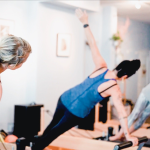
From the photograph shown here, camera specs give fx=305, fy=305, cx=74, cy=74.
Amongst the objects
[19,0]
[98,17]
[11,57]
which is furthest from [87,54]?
[11,57]

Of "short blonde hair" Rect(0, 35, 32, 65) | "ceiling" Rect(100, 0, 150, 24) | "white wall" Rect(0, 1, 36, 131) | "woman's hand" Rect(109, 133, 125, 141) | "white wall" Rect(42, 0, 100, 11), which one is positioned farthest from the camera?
"white wall" Rect(42, 0, 100, 11)

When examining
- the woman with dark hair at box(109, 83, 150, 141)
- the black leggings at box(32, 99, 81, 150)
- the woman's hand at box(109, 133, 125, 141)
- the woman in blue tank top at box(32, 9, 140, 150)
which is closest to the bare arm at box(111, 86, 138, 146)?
the woman in blue tank top at box(32, 9, 140, 150)

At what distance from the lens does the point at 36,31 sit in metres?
5.23

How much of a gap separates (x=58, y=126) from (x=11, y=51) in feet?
4.22

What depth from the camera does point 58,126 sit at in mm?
2826

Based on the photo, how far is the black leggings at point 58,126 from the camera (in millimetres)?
2805

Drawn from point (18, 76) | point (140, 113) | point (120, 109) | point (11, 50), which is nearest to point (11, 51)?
point (11, 50)

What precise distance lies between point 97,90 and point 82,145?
55 cm

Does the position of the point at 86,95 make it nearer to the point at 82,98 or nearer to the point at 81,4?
the point at 82,98

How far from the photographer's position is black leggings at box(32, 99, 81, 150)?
9.20 feet

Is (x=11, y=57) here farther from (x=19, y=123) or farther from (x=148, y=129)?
(x=19, y=123)

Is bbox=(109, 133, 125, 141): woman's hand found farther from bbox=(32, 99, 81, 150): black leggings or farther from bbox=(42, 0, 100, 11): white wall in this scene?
bbox=(42, 0, 100, 11): white wall

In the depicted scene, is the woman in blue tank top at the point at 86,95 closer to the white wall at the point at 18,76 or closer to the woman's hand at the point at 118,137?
the woman's hand at the point at 118,137

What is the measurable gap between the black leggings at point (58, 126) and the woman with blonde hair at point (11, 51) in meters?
1.22
